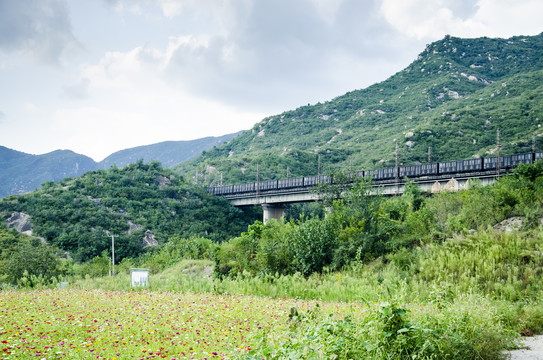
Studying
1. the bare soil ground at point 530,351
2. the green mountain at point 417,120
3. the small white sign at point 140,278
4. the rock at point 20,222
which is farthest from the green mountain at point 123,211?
the bare soil ground at point 530,351

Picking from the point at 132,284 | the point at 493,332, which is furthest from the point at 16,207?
the point at 493,332

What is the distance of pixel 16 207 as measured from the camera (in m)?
44.0

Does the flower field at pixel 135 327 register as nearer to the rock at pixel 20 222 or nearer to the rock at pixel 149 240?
the rock at pixel 149 240

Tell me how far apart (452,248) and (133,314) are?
10110 mm

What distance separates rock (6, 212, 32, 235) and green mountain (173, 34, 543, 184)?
111 ft

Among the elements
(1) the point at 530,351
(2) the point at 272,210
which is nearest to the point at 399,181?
(2) the point at 272,210

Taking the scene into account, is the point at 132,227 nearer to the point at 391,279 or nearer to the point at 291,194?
the point at 291,194

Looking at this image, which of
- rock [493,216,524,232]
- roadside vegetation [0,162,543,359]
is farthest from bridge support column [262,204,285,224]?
rock [493,216,524,232]

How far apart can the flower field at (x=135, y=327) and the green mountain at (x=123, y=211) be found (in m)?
32.1

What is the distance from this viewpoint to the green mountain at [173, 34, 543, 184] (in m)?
65.2

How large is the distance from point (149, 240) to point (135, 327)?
130 ft

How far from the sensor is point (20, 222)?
4206 centimetres

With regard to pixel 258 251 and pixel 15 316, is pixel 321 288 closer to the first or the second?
pixel 258 251

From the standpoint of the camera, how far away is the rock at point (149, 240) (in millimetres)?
44222
